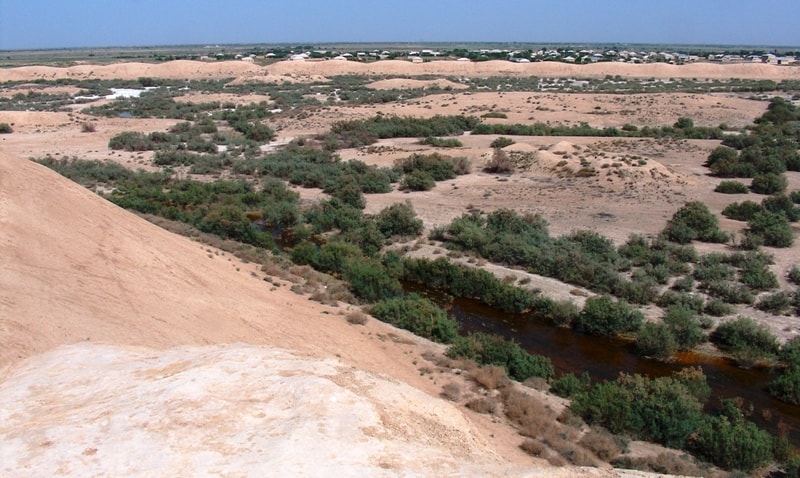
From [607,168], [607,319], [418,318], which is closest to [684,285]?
[607,319]

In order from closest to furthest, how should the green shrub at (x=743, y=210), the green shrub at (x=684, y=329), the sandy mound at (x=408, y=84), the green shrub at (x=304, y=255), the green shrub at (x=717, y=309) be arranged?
the green shrub at (x=684, y=329), the green shrub at (x=717, y=309), the green shrub at (x=304, y=255), the green shrub at (x=743, y=210), the sandy mound at (x=408, y=84)

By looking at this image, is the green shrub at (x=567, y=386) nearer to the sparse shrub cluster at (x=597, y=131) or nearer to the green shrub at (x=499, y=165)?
the green shrub at (x=499, y=165)

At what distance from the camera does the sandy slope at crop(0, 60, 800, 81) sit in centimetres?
10200

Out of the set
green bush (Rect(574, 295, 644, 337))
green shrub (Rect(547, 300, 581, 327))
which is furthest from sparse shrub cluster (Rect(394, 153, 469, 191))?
green bush (Rect(574, 295, 644, 337))

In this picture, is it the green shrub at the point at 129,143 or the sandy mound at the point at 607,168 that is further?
the green shrub at the point at 129,143

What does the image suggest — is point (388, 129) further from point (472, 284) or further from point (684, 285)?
point (684, 285)

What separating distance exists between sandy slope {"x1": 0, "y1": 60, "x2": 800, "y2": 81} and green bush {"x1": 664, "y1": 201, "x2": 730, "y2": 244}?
8450cm

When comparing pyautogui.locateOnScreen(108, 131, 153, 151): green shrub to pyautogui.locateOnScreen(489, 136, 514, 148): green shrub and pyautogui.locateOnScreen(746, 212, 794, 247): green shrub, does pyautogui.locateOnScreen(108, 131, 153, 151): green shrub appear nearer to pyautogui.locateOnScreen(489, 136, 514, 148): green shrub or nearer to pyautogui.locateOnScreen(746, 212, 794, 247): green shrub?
pyautogui.locateOnScreen(489, 136, 514, 148): green shrub

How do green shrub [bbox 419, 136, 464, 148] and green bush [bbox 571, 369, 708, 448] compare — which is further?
green shrub [bbox 419, 136, 464, 148]

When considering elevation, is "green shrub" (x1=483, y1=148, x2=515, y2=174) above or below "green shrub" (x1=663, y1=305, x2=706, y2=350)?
above

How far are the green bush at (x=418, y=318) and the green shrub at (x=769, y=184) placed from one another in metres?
22.6

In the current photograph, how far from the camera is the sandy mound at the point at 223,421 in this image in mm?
7461

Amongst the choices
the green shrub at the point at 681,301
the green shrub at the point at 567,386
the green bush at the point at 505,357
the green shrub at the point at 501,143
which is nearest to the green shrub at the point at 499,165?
the green shrub at the point at 501,143

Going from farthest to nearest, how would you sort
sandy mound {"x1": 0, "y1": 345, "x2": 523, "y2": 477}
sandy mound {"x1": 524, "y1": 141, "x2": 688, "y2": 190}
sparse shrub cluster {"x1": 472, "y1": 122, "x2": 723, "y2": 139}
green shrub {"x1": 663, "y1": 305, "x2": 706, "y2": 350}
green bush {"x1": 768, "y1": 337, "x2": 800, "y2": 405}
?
sparse shrub cluster {"x1": 472, "y1": 122, "x2": 723, "y2": 139} < sandy mound {"x1": 524, "y1": 141, "x2": 688, "y2": 190} < green shrub {"x1": 663, "y1": 305, "x2": 706, "y2": 350} < green bush {"x1": 768, "y1": 337, "x2": 800, "y2": 405} < sandy mound {"x1": 0, "y1": 345, "x2": 523, "y2": 477}
